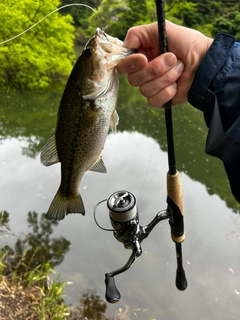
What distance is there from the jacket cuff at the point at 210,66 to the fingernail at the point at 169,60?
19cm

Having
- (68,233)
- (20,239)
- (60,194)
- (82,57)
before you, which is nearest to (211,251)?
(68,233)

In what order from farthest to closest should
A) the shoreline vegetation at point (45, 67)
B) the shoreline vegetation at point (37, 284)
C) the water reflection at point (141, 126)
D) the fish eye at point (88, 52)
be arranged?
the water reflection at point (141, 126), the shoreline vegetation at point (45, 67), the shoreline vegetation at point (37, 284), the fish eye at point (88, 52)

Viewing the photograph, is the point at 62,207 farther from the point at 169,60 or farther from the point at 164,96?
the point at 169,60

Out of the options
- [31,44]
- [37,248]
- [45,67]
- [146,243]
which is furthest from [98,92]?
[45,67]

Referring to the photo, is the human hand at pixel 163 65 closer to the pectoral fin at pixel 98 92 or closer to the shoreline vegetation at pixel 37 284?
the pectoral fin at pixel 98 92

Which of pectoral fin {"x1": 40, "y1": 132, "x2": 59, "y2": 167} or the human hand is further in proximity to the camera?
pectoral fin {"x1": 40, "y1": 132, "x2": 59, "y2": 167}

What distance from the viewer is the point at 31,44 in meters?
12.5

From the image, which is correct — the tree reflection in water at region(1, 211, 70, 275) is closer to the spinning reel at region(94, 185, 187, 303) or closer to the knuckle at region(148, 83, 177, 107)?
the spinning reel at region(94, 185, 187, 303)

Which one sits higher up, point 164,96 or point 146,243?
point 164,96

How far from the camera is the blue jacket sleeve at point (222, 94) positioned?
1637 mm

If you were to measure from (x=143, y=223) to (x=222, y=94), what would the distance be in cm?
417

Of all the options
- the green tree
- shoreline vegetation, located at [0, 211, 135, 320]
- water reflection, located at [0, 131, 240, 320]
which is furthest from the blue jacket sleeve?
the green tree

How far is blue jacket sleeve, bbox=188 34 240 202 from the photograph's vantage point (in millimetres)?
1637

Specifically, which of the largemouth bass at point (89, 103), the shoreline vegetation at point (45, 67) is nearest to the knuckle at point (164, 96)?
the largemouth bass at point (89, 103)
